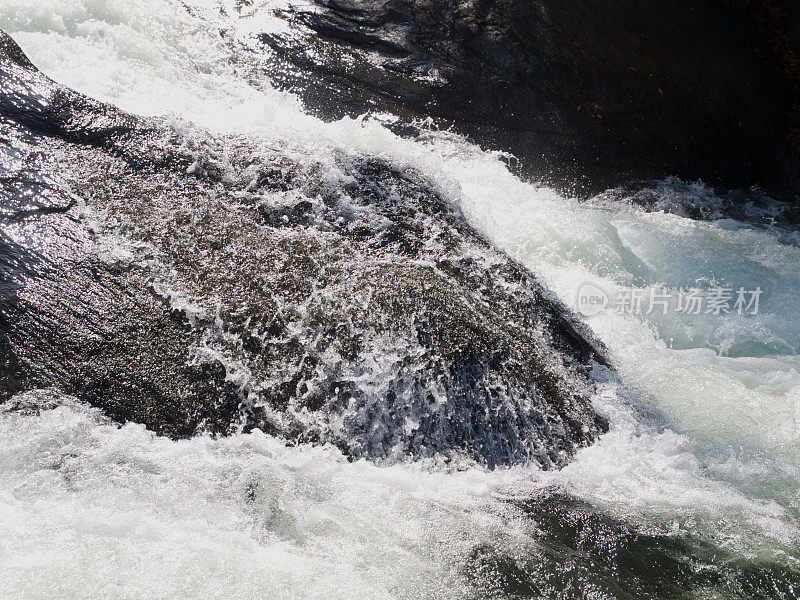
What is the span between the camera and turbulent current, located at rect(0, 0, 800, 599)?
2.50 meters

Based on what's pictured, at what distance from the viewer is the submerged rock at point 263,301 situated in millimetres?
3189

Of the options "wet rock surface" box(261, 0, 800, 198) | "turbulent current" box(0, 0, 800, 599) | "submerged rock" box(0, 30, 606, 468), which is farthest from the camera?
"wet rock surface" box(261, 0, 800, 198)

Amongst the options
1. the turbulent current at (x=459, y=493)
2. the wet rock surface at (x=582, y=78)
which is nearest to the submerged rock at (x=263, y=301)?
the turbulent current at (x=459, y=493)

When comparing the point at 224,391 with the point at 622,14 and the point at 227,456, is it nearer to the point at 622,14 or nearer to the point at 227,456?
the point at 227,456

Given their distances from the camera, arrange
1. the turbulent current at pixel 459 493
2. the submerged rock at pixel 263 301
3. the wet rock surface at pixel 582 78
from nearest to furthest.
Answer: the turbulent current at pixel 459 493
the submerged rock at pixel 263 301
the wet rock surface at pixel 582 78

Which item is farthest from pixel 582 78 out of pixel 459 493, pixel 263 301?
pixel 459 493

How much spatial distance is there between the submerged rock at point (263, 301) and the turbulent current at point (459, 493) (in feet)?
0.35

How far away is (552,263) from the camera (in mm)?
5305

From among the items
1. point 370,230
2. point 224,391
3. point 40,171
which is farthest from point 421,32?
point 224,391

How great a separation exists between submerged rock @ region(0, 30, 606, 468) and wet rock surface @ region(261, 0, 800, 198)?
2.96m

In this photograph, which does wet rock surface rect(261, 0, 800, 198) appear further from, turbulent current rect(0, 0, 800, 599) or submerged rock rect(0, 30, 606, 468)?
submerged rock rect(0, 30, 606, 468)

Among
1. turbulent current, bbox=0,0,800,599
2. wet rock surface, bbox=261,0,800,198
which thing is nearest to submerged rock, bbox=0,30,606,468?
turbulent current, bbox=0,0,800,599

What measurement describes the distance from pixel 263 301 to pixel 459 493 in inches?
56.7

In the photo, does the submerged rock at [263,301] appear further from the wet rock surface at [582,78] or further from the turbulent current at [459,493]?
the wet rock surface at [582,78]
